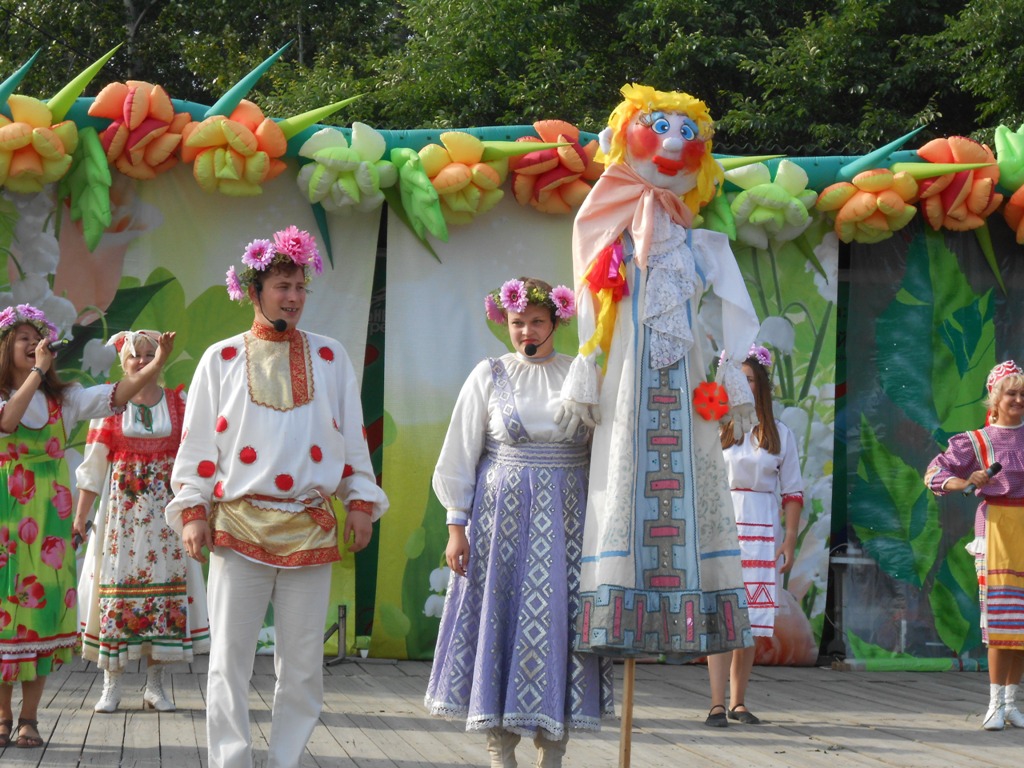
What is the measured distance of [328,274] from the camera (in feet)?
25.1

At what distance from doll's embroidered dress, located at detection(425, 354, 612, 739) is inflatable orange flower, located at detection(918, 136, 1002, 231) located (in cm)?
417

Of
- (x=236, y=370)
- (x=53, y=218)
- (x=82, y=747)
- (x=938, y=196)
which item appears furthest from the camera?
(x=938, y=196)

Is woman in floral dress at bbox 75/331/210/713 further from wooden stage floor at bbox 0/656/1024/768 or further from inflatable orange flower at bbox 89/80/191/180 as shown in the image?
inflatable orange flower at bbox 89/80/191/180

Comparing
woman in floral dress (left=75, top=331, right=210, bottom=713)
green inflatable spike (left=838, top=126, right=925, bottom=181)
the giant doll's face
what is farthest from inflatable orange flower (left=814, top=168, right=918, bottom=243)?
woman in floral dress (left=75, top=331, right=210, bottom=713)

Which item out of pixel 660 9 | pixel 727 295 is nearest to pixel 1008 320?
pixel 727 295

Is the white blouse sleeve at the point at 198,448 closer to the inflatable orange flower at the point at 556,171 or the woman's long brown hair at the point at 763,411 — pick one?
the woman's long brown hair at the point at 763,411

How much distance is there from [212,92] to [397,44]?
218 cm

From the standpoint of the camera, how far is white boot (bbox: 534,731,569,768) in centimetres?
434

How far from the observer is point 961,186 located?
791cm

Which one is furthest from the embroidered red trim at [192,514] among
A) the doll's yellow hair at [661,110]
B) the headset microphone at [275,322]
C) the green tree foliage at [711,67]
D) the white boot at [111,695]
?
the green tree foliage at [711,67]

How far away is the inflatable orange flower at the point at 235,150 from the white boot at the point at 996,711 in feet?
13.9

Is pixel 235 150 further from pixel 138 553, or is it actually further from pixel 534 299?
pixel 534 299

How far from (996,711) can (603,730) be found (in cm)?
174

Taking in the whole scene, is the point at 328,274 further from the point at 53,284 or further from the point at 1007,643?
the point at 1007,643
